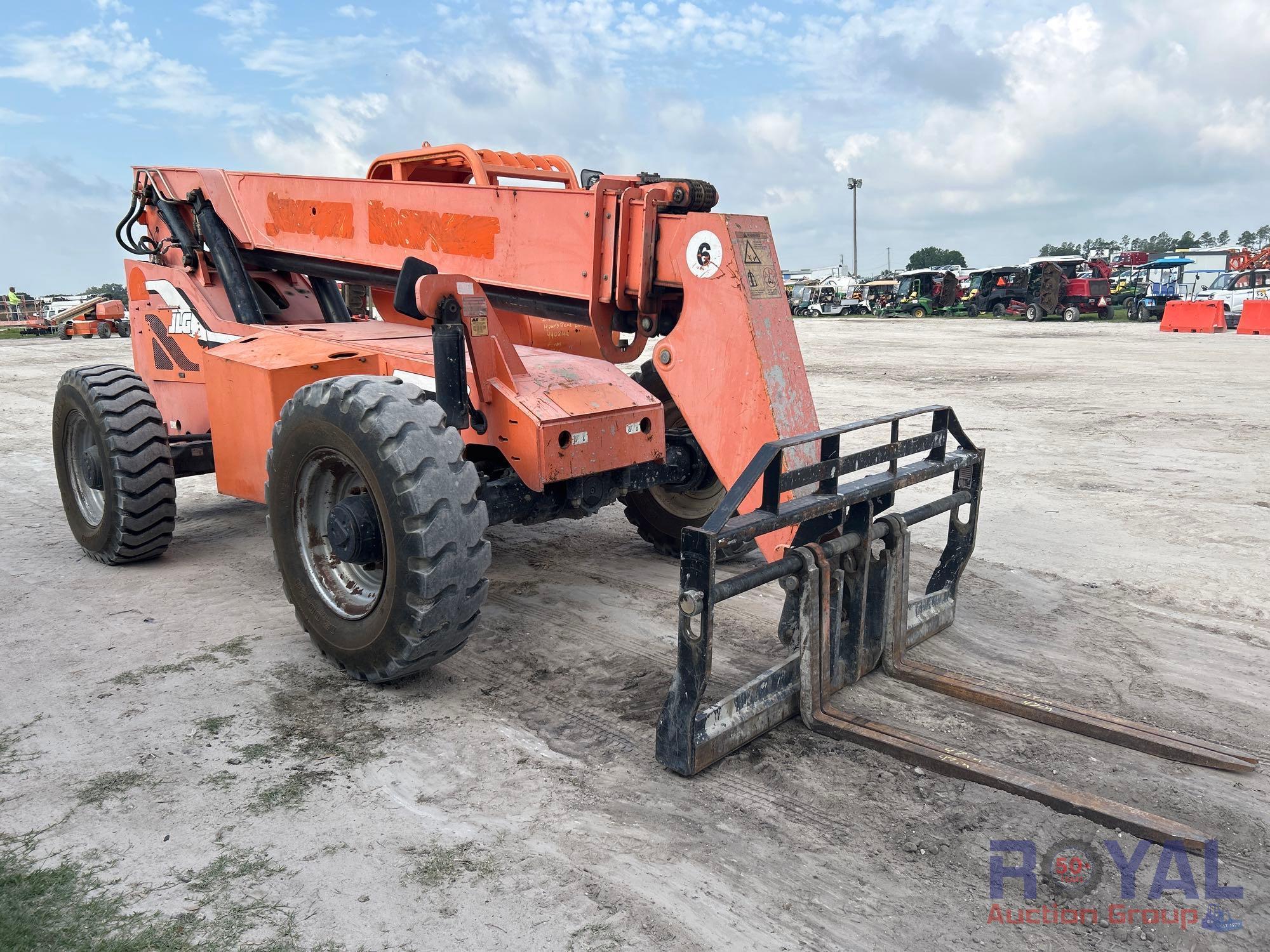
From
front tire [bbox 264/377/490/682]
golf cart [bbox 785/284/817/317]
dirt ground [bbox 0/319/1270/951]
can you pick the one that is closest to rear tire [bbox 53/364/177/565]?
dirt ground [bbox 0/319/1270/951]

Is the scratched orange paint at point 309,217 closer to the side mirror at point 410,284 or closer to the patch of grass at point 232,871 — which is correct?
the side mirror at point 410,284

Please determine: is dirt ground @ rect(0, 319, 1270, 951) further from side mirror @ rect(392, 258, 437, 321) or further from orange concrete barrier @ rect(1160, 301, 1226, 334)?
orange concrete barrier @ rect(1160, 301, 1226, 334)

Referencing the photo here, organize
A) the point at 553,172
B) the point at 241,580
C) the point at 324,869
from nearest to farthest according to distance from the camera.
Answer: the point at 324,869 → the point at 553,172 → the point at 241,580

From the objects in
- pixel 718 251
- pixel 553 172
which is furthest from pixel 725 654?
pixel 553 172

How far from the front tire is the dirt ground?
29 centimetres

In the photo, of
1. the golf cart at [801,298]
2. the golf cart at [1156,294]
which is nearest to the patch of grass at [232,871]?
the golf cart at [1156,294]

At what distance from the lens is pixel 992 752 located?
368 cm

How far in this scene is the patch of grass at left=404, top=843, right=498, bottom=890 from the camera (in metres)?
2.92

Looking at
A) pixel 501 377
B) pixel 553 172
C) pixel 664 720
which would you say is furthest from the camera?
pixel 553 172

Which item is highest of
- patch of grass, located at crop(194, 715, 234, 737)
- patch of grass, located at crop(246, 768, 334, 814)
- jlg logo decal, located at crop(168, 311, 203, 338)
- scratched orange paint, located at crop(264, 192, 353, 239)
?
scratched orange paint, located at crop(264, 192, 353, 239)

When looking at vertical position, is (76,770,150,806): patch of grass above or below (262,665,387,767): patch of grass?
below

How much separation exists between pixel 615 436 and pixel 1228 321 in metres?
29.6

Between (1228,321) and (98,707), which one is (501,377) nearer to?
(98,707)

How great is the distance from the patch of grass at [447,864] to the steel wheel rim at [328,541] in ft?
5.06
